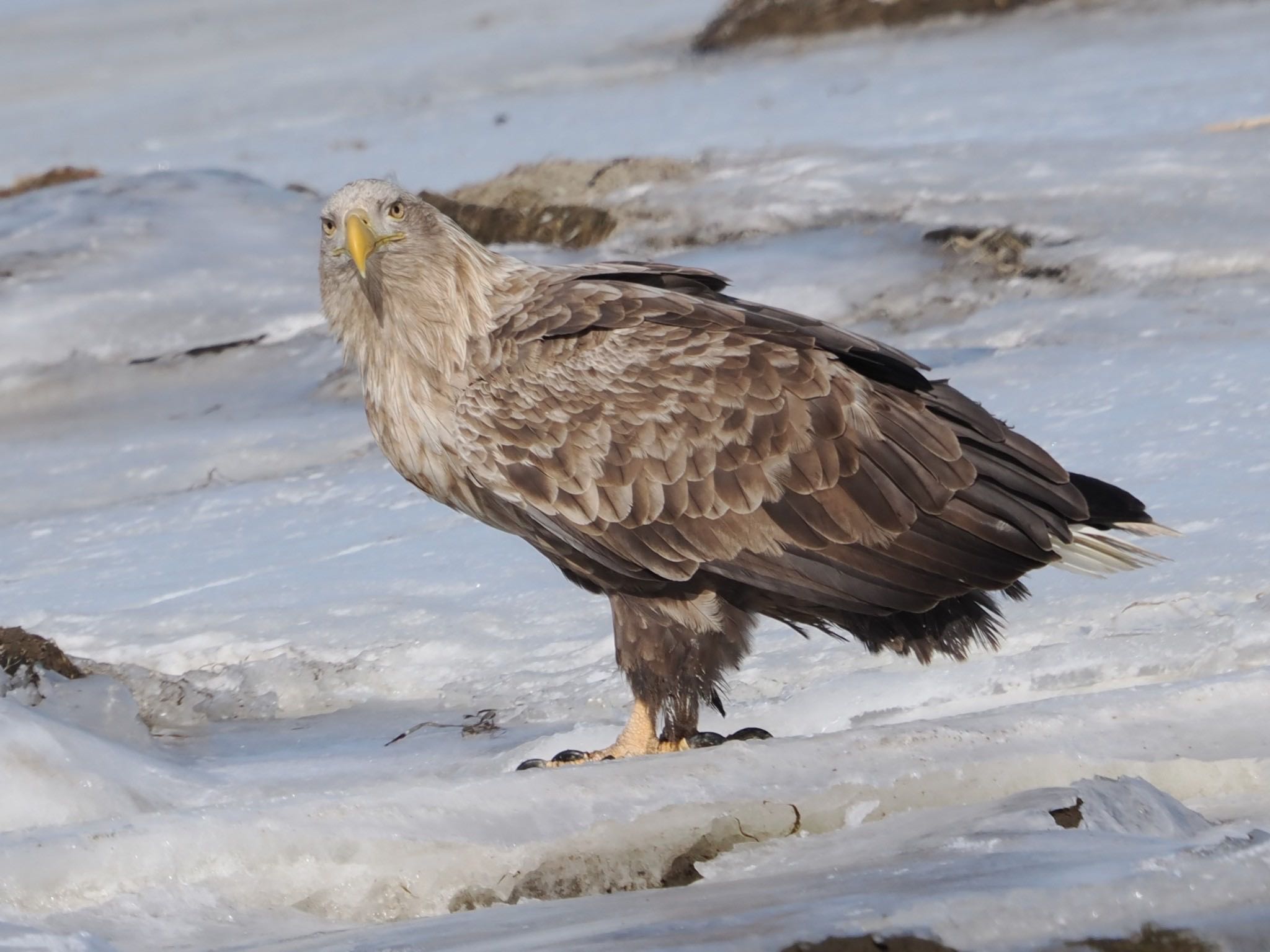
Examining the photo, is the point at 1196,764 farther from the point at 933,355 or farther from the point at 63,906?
the point at 933,355

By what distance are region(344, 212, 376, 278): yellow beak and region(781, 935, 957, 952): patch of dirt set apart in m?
2.28

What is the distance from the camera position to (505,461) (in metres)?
4.32

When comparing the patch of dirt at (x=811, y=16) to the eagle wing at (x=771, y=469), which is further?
the patch of dirt at (x=811, y=16)

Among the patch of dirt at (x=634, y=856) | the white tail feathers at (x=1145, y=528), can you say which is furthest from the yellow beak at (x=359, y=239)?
the white tail feathers at (x=1145, y=528)

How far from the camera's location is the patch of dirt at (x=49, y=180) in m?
11.7

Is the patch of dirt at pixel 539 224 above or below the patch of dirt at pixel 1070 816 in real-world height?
above

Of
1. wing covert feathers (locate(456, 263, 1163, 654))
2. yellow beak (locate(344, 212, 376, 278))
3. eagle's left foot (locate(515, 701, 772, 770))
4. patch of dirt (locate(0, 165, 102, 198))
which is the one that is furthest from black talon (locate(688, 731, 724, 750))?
patch of dirt (locate(0, 165, 102, 198))

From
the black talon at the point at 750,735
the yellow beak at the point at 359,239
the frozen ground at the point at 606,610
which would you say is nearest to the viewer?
the frozen ground at the point at 606,610

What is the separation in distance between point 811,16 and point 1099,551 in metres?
11.1

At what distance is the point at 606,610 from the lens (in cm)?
542

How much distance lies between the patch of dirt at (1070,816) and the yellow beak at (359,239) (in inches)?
85.2

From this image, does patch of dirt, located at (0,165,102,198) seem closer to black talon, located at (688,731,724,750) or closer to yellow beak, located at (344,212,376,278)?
yellow beak, located at (344,212,376,278)

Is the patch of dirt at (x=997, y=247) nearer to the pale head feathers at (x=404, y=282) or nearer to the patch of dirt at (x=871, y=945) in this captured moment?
the pale head feathers at (x=404, y=282)

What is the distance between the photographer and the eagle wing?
168 inches
